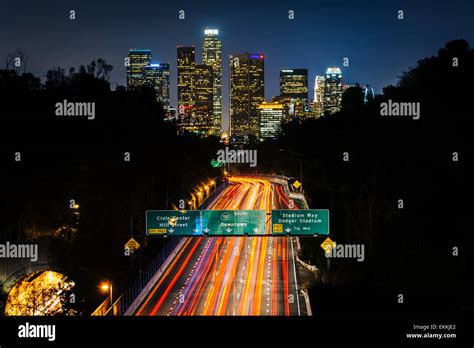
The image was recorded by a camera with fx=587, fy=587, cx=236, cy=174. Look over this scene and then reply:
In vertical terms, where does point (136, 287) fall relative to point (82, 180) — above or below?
below

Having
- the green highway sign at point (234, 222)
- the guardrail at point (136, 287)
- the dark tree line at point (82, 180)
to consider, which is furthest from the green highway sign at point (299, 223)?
the guardrail at point (136, 287)

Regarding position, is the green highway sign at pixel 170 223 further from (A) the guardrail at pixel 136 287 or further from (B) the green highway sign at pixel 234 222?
(A) the guardrail at pixel 136 287

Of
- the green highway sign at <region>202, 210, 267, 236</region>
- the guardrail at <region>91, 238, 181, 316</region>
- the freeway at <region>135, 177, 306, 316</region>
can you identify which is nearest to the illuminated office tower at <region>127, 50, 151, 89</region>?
the freeway at <region>135, 177, 306, 316</region>

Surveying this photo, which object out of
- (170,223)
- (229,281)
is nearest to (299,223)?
(170,223)

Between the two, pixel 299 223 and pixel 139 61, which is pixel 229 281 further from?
pixel 139 61

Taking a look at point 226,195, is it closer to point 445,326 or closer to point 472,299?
point 472,299
